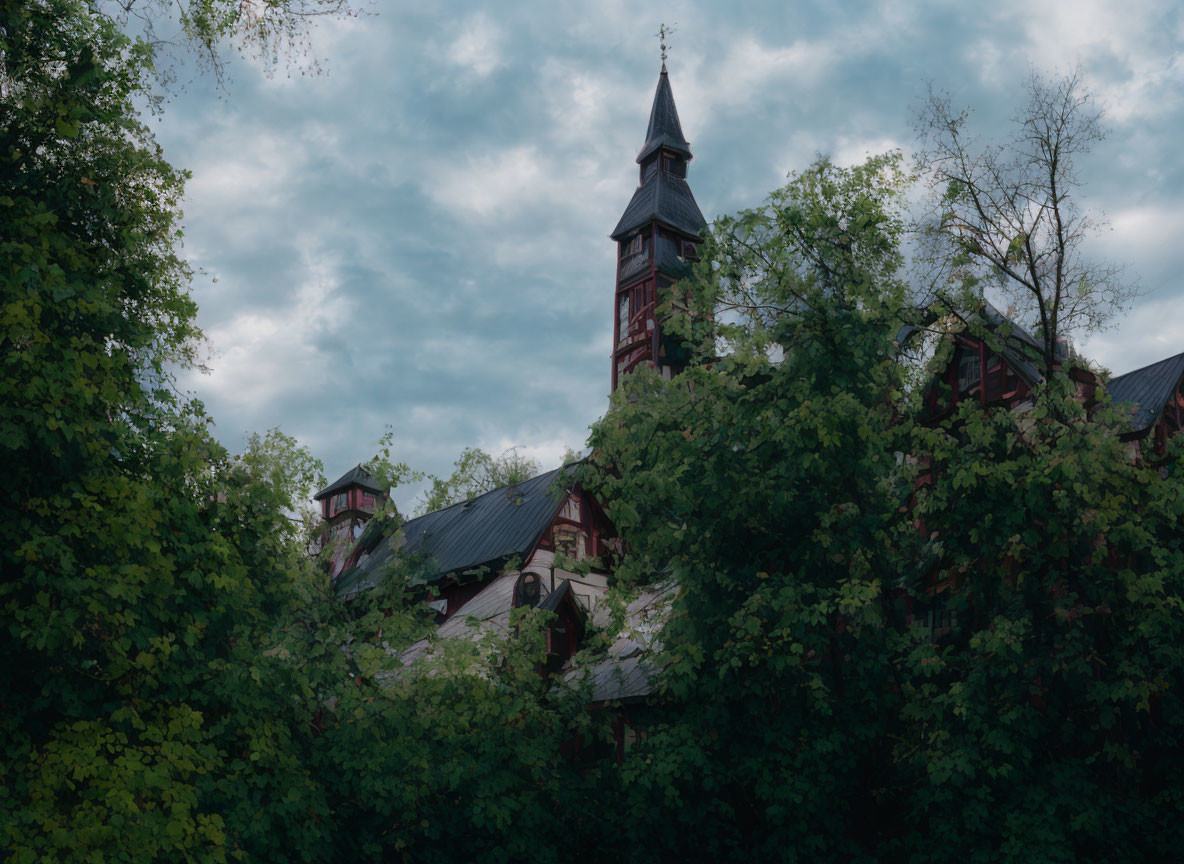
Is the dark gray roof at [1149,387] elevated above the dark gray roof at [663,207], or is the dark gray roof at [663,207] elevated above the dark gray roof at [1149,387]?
the dark gray roof at [663,207]

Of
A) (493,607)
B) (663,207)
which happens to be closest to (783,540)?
(493,607)

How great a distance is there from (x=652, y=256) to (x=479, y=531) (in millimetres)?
22628

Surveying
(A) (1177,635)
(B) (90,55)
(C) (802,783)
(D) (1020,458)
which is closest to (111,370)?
(B) (90,55)

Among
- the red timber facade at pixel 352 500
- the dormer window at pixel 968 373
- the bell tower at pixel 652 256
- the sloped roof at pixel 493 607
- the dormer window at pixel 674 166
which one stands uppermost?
the dormer window at pixel 674 166

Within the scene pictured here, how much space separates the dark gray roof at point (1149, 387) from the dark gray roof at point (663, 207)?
32650 millimetres

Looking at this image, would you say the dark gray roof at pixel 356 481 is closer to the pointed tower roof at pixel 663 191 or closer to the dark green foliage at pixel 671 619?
the pointed tower roof at pixel 663 191

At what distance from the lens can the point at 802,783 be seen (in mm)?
18797

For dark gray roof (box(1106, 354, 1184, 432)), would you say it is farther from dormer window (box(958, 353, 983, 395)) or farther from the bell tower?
the bell tower

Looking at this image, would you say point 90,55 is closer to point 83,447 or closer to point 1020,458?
point 83,447

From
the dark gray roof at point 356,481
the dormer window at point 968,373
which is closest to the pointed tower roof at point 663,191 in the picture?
the dark gray roof at point 356,481

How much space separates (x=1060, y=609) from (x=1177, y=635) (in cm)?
185

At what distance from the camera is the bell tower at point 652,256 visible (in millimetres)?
55844

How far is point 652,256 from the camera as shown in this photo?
186ft

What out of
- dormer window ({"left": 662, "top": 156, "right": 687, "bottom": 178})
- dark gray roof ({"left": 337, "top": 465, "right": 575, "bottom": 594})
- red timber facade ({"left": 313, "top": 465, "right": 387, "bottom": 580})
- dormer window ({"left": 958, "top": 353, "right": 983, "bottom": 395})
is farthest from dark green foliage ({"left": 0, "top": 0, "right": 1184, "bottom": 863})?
dormer window ({"left": 662, "top": 156, "right": 687, "bottom": 178})
